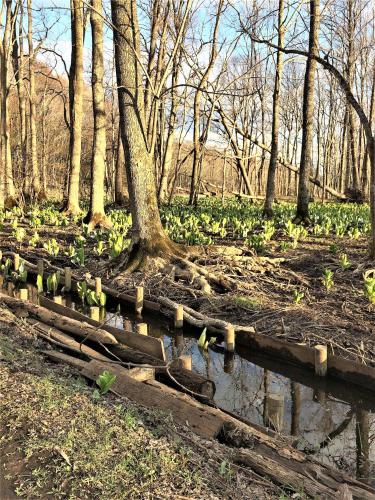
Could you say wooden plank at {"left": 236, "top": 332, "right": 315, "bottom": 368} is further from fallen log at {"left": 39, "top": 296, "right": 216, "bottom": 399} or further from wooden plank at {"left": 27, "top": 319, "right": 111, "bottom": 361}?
wooden plank at {"left": 27, "top": 319, "right": 111, "bottom": 361}

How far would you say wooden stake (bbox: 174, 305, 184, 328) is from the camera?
6.11 m

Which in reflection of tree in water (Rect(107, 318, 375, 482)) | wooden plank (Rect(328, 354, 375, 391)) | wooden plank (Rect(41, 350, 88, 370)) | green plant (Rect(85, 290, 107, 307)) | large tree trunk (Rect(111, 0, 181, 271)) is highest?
large tree trunk (Rect(111, 0, 181, 271))

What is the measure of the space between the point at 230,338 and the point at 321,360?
1.05m

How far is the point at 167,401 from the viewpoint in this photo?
3.25 meters

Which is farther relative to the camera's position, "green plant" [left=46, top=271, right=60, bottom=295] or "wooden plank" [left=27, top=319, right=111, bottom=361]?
"green plant" [left=46, top=271, right=60, bottom=295]

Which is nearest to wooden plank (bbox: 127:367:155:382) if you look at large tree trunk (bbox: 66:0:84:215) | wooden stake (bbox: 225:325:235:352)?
wooden stake (bbox: 225:325:235:352)

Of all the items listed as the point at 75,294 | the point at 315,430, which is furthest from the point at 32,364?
the point at 75,294

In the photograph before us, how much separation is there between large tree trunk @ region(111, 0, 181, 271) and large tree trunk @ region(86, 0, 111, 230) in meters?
4.92

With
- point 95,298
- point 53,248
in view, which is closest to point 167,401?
point 95,298

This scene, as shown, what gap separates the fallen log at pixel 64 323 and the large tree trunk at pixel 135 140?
2.27 meters

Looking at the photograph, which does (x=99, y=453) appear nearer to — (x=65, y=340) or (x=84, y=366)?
(x=84, y=366)

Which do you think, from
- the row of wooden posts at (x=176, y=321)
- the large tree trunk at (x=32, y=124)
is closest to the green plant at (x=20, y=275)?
the row of wooden posts at (x=176, y=321)

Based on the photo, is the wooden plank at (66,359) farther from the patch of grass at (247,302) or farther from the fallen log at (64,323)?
the patch of grass at (247,302)

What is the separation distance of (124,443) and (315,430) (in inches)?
79.1
